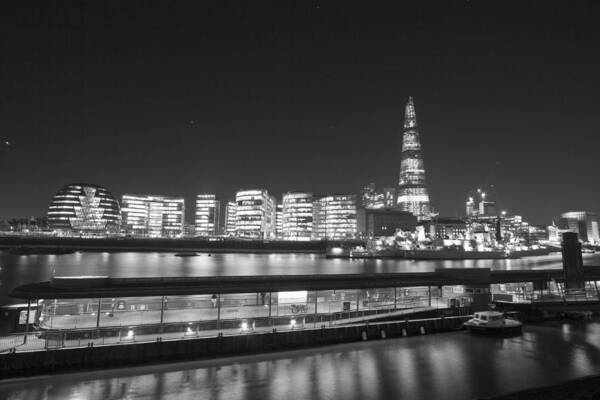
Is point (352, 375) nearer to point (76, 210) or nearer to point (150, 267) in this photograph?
point (150, 267)


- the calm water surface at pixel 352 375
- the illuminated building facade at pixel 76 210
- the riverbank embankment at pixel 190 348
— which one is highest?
the illuminated building facade at pixel 76 210

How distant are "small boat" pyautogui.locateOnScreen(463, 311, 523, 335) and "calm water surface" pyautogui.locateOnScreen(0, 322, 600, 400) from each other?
5.77 feet

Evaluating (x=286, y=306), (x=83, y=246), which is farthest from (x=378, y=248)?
(x=286, y=306)

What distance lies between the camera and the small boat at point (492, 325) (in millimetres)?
23469

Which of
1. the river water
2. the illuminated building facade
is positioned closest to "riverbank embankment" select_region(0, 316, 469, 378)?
the river water

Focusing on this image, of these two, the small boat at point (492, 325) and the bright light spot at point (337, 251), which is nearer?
the small boat at point (492, 325)

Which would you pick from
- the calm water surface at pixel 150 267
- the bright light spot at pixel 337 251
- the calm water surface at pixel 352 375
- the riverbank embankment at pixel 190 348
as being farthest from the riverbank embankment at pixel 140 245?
the calm water surface at pixel 352 375

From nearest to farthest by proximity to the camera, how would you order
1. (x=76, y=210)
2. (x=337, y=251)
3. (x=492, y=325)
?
(x=492, y=325) < (x=337, y=251) < (x=76, y=210)

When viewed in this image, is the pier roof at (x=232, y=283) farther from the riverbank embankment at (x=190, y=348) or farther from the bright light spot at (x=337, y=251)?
the bright light spot at (x=337, y=251)

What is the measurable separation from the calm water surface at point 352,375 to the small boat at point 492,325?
5.77 feet

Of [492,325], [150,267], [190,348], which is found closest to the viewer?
[190,348]

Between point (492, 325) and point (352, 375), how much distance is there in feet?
39.8

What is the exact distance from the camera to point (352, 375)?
15992 millimetres

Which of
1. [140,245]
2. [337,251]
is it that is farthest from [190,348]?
[337,251]
